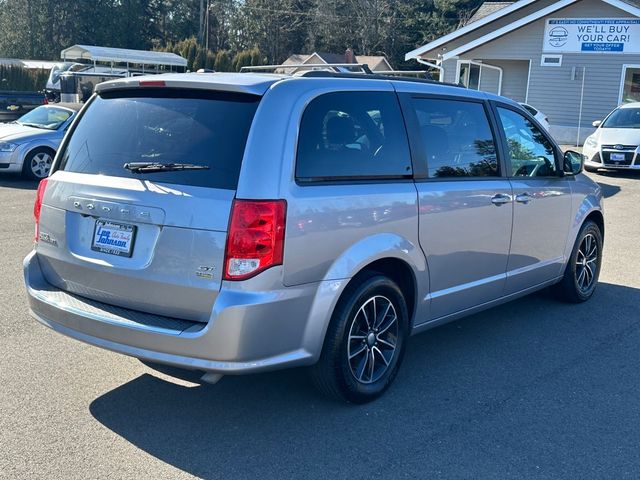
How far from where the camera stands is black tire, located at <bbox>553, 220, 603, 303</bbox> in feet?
20.5

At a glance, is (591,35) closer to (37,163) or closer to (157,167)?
(37,163)

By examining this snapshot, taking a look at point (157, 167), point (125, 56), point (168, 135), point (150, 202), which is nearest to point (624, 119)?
point (168, 135)

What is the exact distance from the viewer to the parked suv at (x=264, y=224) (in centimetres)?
351

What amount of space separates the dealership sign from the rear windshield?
22472 mm

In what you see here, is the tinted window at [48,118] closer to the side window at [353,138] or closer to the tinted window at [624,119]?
the side window at [353,138]

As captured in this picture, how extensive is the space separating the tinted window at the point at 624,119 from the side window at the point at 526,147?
12095 millimetres

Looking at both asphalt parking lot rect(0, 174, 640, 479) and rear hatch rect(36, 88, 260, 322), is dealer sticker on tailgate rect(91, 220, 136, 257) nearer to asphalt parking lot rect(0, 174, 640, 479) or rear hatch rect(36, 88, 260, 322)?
rear hatch rect(36, 88, 260, 322)

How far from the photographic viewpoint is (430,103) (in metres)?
4.68

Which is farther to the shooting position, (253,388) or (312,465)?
(253,388)

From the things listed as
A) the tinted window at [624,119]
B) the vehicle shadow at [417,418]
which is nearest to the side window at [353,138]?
the vehicle shadow at [417,418]

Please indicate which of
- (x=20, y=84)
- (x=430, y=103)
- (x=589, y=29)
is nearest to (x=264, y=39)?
(x=20, y=84)

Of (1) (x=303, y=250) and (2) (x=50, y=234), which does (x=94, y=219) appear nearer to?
(2) (x=50, y=234)

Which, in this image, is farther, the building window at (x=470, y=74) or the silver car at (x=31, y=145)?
the building window at (x=470, y=74)

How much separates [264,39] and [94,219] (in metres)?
64.0
